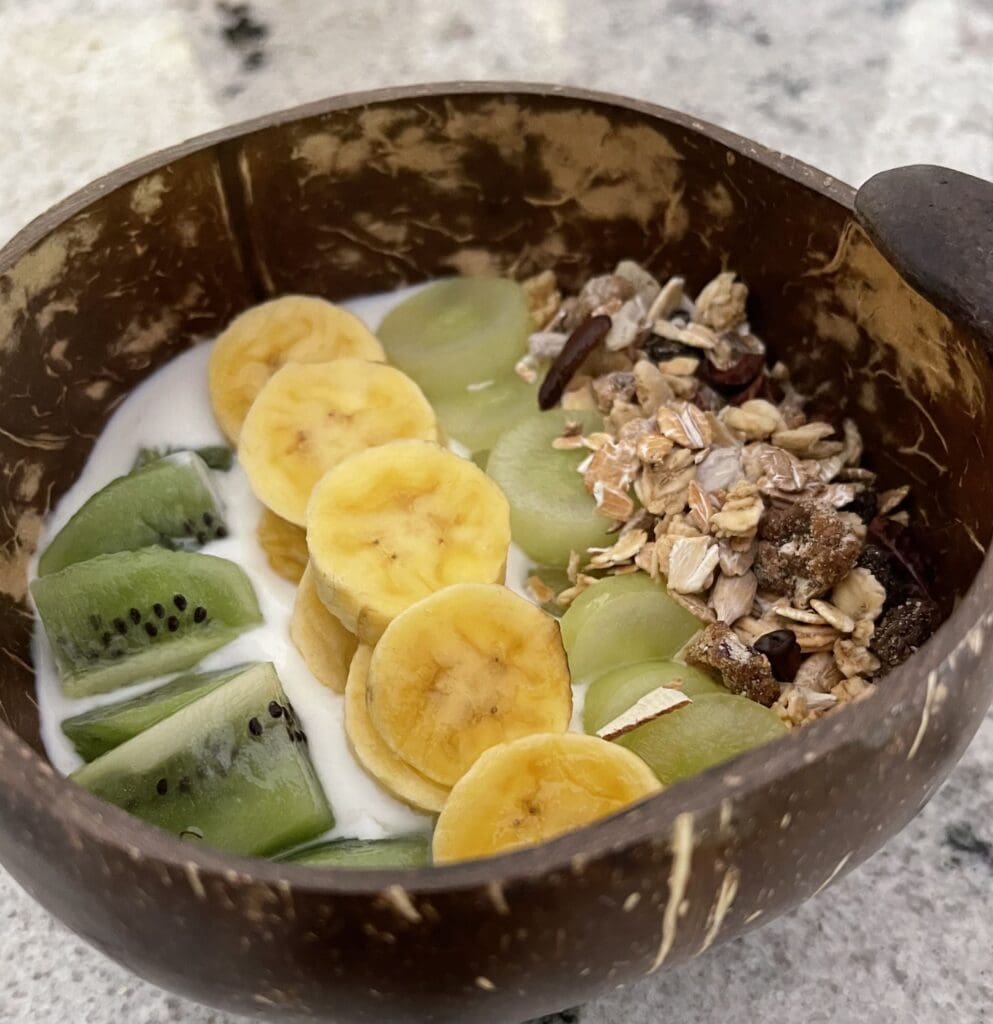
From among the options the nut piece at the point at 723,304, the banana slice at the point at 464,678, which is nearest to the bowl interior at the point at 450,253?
the nut piece at the point at 723,304

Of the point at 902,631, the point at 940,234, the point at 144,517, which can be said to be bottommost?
the point at 902,631

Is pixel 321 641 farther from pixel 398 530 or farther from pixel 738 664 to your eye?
pixel 738 664

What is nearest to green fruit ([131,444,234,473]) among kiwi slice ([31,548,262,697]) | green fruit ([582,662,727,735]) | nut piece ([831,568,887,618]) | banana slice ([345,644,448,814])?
kiwi slice ([31,548,262,697])

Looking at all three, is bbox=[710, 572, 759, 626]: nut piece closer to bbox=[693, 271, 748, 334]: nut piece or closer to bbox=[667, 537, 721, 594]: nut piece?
bbox=[667, 537, 721, 594]: nut piece

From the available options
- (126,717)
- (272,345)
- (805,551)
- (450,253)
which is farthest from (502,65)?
(126,717)

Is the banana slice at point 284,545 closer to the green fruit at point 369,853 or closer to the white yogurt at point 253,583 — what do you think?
the white yogurt at point 253,583

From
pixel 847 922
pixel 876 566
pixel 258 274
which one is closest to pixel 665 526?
pixel 876 566

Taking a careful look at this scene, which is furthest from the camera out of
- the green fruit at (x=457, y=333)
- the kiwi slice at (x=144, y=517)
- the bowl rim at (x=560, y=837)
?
the green fruit at (x=457, y=333)
